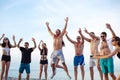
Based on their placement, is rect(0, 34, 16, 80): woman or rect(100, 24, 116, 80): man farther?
rect(0, 34, 16, 80): woman

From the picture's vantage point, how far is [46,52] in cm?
2175

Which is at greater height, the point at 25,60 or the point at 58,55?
the point at 58,55

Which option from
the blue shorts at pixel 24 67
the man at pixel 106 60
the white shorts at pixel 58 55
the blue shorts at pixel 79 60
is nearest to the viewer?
the man at pixel 106 60

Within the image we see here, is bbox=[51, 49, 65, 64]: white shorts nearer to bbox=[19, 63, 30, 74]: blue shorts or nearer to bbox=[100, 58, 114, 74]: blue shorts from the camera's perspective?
bbox=[19, 63, 30, 74]: blue shorts

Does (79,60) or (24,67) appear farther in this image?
(24,67)

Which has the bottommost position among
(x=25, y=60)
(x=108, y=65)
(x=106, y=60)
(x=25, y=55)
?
(x=108, y=65)

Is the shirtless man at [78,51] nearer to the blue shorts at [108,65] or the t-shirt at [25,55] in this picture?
the t-shirt at [25,55]

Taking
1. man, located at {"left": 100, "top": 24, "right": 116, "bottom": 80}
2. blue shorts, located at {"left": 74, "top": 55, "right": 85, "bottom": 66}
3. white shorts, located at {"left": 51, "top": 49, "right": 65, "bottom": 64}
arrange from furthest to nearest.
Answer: blue shorts, located at {"left": 74, "top": 55, "right": 85, "bottom": 66}
white shorts, located at {"left": 51, "top": 49, "right": 65, "bottom": 64}
man, located at {"left": 100, "top": 24, "right": 116, "bottom": 80}

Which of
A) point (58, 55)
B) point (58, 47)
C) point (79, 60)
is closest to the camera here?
point (58, 55)

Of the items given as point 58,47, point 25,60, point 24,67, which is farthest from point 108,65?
point 24,67

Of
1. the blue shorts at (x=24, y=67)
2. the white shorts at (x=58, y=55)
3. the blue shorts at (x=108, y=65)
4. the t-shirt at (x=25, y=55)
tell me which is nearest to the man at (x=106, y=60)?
the blue shorts at (x=108, y=65)

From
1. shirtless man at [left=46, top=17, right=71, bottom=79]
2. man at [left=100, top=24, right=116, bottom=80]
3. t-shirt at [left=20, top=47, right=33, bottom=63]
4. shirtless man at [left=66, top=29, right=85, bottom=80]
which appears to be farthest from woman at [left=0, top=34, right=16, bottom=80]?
man at [left=100, top=24, right=116, bottom=80]

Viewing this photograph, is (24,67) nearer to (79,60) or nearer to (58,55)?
(58,55)

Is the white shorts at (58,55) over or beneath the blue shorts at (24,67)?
over
